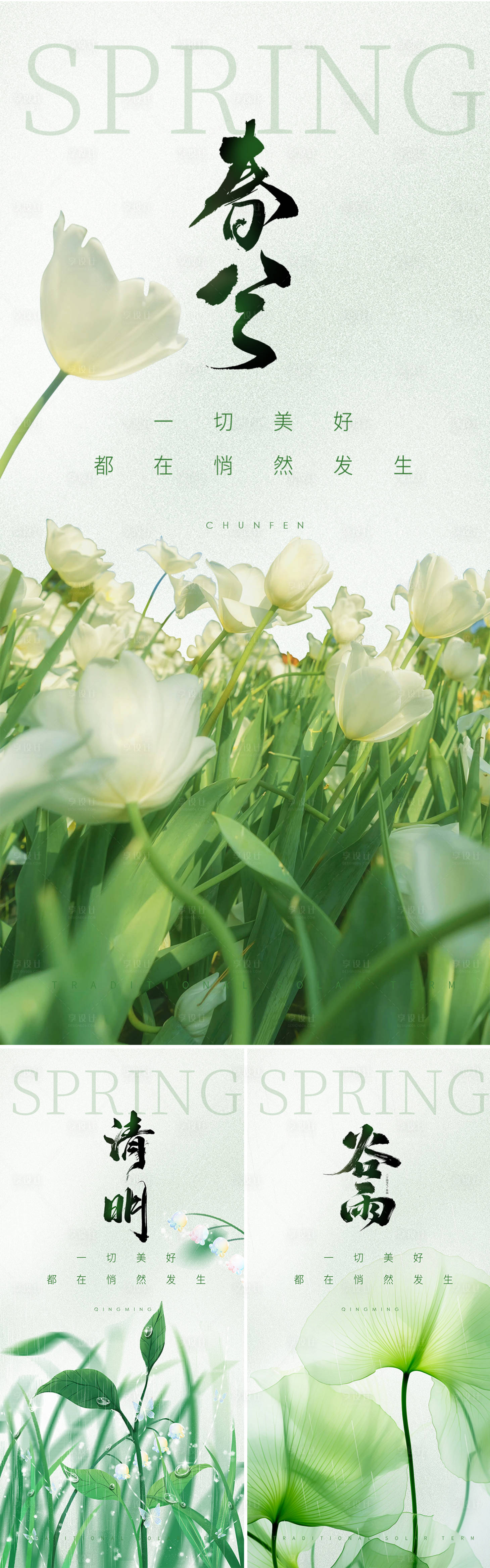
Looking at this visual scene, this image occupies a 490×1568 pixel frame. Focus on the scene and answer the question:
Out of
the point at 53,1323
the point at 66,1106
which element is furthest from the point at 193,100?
the point at 53,1323

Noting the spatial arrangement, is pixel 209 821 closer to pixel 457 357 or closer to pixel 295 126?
pixel 457 357

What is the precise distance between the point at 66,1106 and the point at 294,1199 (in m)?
0.15

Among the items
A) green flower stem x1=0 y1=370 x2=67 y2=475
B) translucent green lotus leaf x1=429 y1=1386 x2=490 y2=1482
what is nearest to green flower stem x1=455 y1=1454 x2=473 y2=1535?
translucent green lotus leaf x1=429 y1=1386 x2=490 y2=1482

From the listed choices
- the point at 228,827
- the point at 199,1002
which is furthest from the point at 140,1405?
the point at 228,827

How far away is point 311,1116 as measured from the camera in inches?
21.4

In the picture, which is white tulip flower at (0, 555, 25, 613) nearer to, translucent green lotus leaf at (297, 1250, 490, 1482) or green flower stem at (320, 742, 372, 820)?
green flower stem at (320, 742, 372, 820)

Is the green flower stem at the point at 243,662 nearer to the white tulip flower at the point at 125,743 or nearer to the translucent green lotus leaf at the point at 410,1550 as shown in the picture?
the white tulip flower at the point at 125,743

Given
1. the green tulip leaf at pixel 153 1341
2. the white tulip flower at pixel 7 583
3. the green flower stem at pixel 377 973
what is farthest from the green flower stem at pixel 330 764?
the green tulip leaf at pixel 153 1341

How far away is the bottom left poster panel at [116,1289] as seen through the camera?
21.2 inches

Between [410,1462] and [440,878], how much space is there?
1.14 ft

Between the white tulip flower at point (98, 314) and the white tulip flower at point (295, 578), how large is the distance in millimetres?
148

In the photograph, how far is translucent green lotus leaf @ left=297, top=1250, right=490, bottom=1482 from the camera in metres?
0.54

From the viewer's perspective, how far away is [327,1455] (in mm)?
537

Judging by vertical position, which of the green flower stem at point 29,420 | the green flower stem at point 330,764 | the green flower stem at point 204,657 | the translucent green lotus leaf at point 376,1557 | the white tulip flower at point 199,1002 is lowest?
the translucent green lotus leaf at point 376,1557
